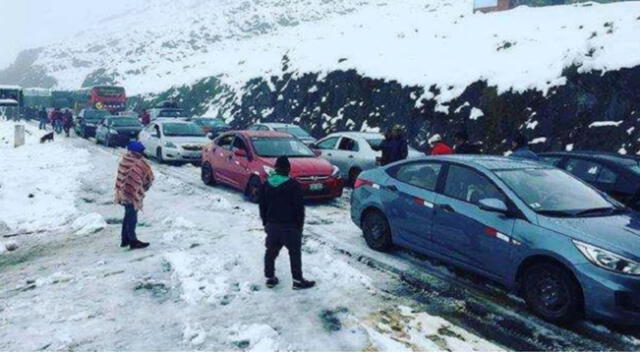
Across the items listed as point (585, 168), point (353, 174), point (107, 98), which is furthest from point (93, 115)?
point (585, 168)

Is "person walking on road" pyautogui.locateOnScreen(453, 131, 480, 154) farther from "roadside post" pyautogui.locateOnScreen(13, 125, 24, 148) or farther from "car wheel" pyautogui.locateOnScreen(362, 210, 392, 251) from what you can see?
"roadside post" pyautogui.locateOnScreen(13, 125, 24, 148)

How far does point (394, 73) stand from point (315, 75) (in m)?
5.76

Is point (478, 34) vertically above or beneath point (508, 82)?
above

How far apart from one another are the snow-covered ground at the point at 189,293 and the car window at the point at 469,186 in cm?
137

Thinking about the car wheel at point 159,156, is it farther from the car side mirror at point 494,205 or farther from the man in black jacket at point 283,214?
the car side mirror at point 494,205

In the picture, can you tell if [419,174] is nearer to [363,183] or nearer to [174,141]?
[363,183]

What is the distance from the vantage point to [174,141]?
1750 centimetres

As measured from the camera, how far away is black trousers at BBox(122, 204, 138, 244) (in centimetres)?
779

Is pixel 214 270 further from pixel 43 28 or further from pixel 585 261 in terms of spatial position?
pixel 43 28

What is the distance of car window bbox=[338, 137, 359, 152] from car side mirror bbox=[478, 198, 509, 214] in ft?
25.8

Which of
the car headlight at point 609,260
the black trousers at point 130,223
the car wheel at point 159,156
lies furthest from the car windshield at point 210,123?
the car headlight at point 609,260

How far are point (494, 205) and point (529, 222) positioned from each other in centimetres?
40

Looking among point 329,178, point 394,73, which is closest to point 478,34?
point 394,73

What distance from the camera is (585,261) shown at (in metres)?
5.00
